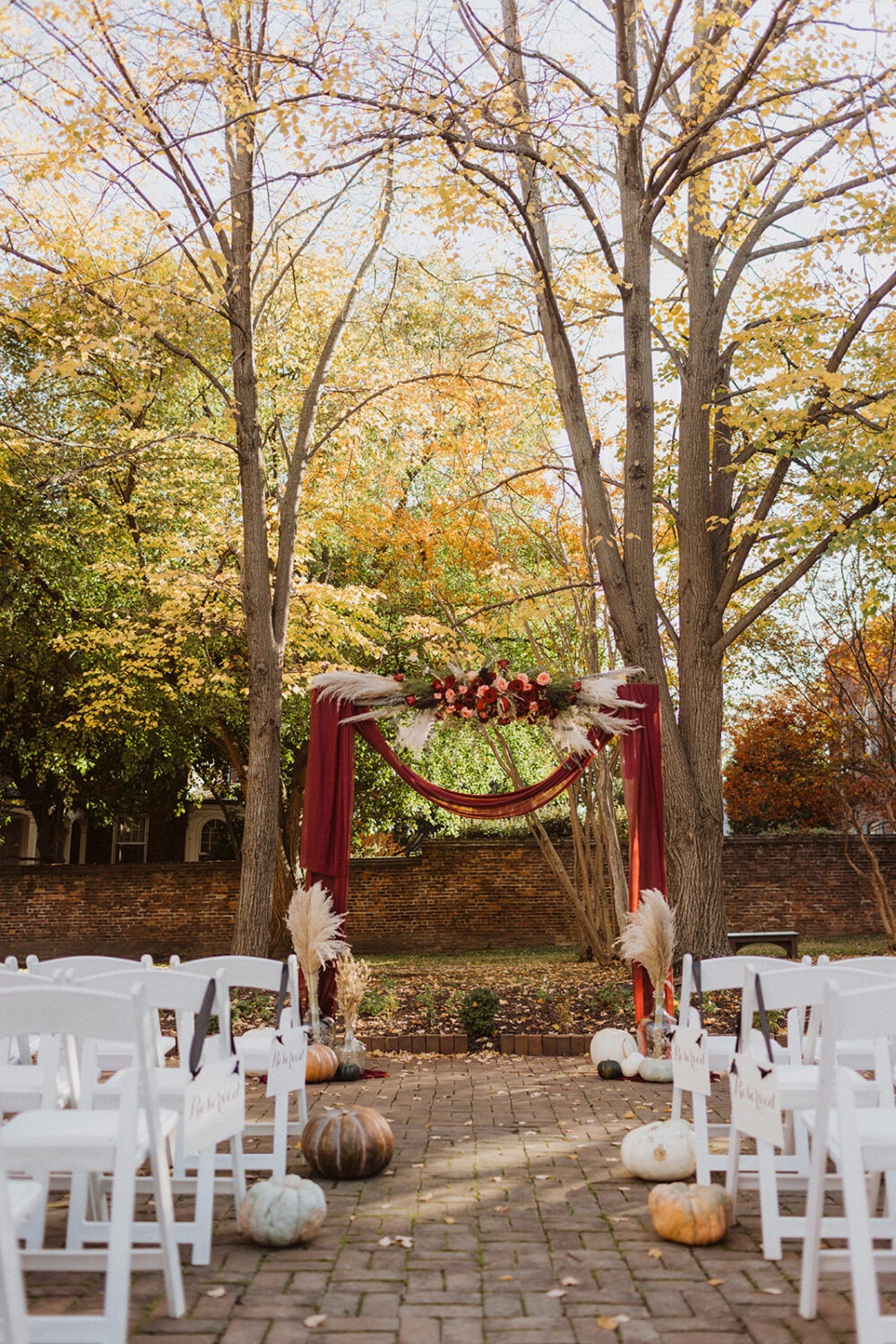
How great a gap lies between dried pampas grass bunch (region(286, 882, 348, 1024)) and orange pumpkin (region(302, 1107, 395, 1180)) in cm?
285

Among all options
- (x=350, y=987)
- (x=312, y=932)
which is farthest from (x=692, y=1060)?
(x=312, y=932)

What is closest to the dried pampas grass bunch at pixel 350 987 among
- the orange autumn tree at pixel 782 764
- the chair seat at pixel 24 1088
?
the chair seat at pixel 24 1088

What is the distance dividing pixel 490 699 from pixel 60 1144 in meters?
5.88

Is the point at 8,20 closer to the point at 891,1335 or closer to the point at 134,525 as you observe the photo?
the point at 134,525

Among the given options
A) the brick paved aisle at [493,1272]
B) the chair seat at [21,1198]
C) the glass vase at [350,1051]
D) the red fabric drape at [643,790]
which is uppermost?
the red fabric drape at [643,790]

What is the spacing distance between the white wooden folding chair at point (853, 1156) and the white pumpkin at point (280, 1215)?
1.67 meters

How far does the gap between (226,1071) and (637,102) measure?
9441 millimetres

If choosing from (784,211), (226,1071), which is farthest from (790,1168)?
(784,211)

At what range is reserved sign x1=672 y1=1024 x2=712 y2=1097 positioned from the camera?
15.4ft

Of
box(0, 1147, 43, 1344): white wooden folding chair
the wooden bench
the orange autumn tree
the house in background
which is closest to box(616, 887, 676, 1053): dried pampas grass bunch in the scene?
the wooden bench

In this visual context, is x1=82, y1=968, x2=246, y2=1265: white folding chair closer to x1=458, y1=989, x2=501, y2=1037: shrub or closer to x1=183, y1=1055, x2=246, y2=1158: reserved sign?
x1=183, y1=1055, x2=246, y2=1158: reserved sign

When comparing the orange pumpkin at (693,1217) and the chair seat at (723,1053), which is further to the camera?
the chair seat at (723,1053)

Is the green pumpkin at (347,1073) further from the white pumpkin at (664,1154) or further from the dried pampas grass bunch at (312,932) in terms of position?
the white pumpkin at (664,1154)

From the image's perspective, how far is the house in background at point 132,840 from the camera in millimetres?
23219
